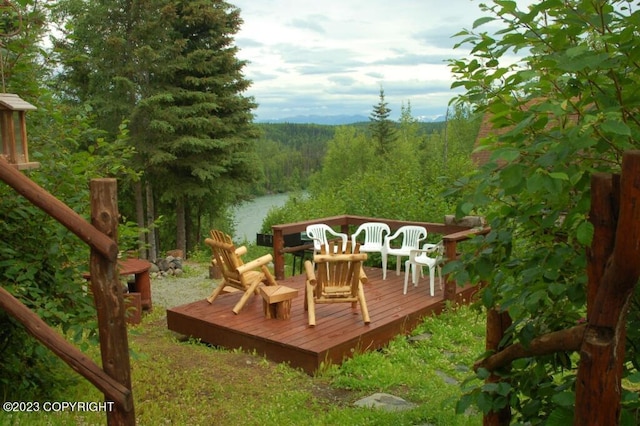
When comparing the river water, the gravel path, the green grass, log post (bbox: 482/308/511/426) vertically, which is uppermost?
log post (bbox: 482/308/511/426)

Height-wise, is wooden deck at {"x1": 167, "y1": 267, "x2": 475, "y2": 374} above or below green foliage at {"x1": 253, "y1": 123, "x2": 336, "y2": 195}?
below

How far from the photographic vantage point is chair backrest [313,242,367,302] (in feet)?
16.9

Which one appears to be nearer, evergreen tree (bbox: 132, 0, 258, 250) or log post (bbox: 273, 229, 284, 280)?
log post (bbox: 273, 229, 284, 280)

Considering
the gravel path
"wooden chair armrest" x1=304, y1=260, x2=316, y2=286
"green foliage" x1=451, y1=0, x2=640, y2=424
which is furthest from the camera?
the gravel path

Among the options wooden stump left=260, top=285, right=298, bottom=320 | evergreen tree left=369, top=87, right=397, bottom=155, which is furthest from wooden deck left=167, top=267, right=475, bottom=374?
evergreen tree left=369, top=87, right=397, bottom=155

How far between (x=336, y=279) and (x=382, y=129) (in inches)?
1161

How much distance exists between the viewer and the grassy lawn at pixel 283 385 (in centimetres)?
338

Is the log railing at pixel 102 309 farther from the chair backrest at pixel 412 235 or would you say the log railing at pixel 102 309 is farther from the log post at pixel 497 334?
the chair backrest at pixel 412 235

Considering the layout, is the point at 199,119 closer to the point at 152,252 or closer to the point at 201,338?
the point at 152,252

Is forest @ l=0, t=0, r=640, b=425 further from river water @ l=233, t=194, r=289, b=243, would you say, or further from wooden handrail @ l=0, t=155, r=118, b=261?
river water @ l=233, t=194, r=289, b=243

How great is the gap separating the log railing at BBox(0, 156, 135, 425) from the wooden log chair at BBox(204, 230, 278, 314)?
309cm

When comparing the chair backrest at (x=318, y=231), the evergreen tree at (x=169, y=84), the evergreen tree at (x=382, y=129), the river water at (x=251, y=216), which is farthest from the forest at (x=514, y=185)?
the evergreen tree at (x=382, y=129)

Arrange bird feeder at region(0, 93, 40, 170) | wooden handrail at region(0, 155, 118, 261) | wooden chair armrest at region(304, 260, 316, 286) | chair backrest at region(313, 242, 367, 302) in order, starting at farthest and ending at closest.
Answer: wooden chair armrest at region(304, 260, 316, 286) < chair backrest at region(313, 242, 367, 302) < bird feeder at region(0, 93, 40, 170) < wooden handrail at region(0, 155, 118, 261)

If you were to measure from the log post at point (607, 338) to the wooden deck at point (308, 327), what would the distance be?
10.8ft
